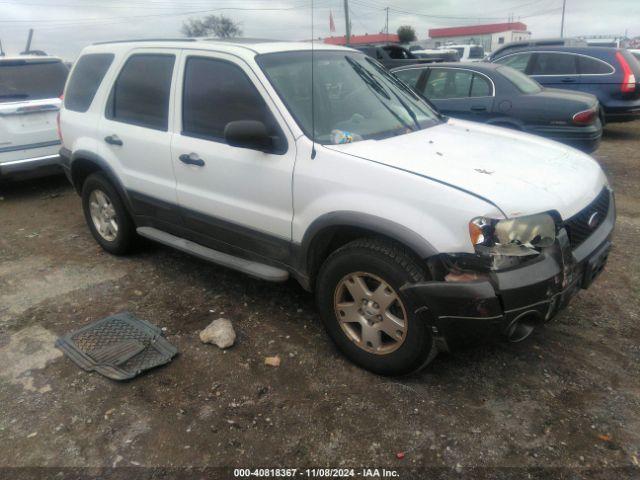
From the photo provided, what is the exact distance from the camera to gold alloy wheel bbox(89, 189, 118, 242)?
468cm

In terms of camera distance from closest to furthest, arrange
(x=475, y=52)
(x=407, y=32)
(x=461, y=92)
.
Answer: (x=461, y=92) → (x=475, y=52) → (x=407, y=32)

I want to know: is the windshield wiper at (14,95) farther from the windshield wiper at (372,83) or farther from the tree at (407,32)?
the tree at (407,32)

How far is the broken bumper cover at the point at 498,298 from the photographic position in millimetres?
2400

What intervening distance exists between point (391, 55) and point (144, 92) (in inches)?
399

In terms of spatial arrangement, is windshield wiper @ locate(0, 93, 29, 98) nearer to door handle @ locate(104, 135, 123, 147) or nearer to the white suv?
the white suv

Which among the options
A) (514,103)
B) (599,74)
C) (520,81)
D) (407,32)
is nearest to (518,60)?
(599,74)

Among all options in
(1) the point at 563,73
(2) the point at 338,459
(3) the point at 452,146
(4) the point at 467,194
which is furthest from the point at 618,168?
(2) the point at 338,459

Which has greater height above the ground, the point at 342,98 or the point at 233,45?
the point at 233,45

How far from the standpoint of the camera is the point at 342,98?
3.45 metres

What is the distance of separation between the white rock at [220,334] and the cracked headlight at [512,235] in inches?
68.7

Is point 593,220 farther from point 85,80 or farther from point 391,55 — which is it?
point 391,55

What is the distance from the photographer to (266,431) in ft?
8.62

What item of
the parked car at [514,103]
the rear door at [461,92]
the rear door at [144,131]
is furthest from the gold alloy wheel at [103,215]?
the rear door at [461,92]

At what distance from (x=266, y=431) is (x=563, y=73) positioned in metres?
9.27
